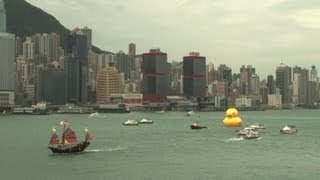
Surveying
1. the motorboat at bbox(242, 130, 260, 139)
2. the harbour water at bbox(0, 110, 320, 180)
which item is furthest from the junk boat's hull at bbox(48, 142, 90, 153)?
the motorboat at bbox(242, 130, 260, 139)

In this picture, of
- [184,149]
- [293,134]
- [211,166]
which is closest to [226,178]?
[211,166]

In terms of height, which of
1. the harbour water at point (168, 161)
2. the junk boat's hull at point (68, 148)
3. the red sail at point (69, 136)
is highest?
the red sail at point (69, 136)

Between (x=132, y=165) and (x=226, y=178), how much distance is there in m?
12.2

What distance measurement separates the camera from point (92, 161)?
65375mm

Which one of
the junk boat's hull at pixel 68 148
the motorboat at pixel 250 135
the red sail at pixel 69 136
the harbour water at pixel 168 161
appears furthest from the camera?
the motorboat at pixel 250 135

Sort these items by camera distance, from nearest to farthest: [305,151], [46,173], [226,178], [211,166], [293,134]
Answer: [226,178] → [46,173] → [211,166] → [305,151] → [293,134]

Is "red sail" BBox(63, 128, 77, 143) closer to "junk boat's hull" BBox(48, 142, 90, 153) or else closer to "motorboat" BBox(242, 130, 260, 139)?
"junk boat's hull" BBox(48, 142, 90, 153)

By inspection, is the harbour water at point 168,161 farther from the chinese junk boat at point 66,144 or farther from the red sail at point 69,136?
the red sail at point 69,136

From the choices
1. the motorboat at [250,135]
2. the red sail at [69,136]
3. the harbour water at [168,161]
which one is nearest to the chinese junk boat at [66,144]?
the red sail at [69,136]

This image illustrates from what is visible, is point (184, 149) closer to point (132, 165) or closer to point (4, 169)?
point (132, 165)

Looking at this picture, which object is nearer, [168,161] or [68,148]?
[168,161]

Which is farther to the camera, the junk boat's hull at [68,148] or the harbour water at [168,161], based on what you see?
the junk boat's hull at [68,148]

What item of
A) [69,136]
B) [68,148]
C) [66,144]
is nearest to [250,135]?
[69,136]

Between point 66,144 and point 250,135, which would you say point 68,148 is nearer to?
point 66,144
